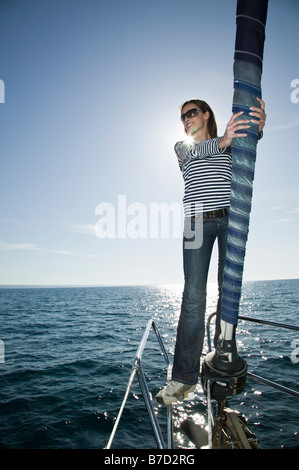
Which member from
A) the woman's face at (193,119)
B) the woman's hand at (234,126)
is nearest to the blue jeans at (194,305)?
the woman's hand at (234,126)

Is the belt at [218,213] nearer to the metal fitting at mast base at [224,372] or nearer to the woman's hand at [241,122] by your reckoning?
the woman's hand at [241,122]

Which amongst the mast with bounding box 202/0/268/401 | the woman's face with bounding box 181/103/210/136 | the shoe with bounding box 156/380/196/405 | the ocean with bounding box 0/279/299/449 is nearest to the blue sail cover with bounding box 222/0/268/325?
the mast with bounding box 202/0/268/401

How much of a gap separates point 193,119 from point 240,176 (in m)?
1.04

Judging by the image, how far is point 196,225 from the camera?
2.09 meters

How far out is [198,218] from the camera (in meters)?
2.10

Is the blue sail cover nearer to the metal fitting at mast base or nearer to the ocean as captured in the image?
the metal fitting at mast base

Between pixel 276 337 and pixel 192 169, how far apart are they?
54.5 ft

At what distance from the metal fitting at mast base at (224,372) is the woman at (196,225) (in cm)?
45

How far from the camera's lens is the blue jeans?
1956 millimetres

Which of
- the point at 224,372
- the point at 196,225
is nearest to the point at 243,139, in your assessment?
the point at 196,225

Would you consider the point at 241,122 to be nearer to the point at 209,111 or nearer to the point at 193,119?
the point at 193,119

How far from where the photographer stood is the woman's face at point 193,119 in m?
2.18
